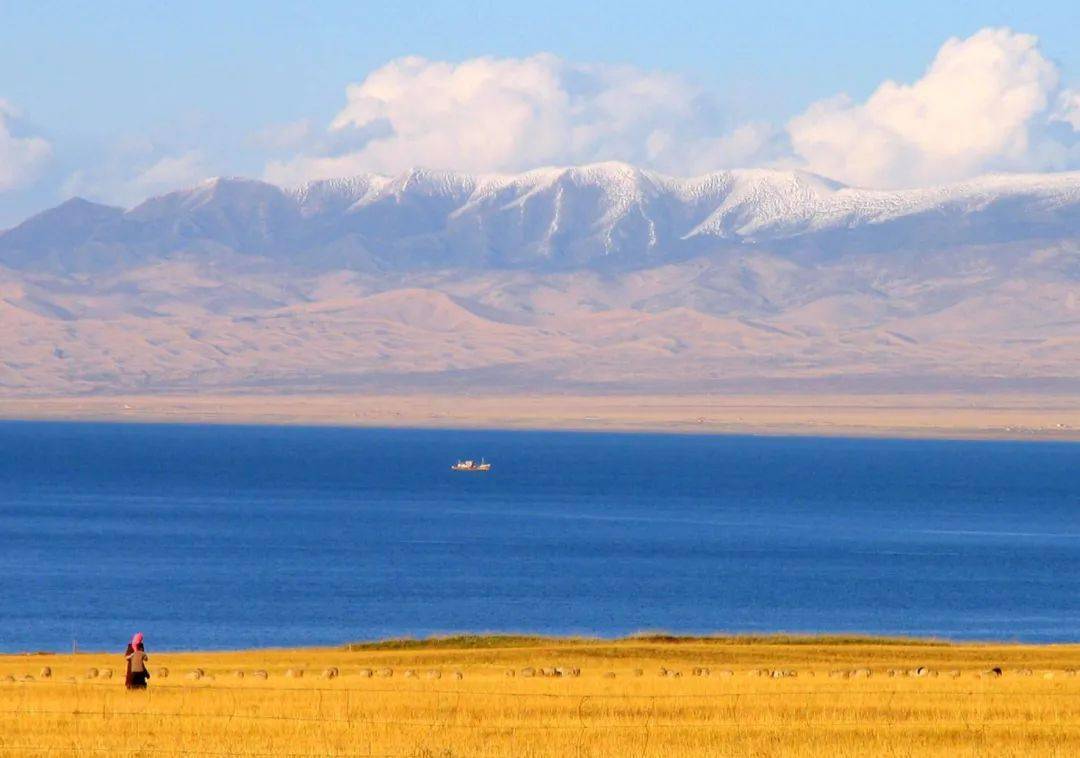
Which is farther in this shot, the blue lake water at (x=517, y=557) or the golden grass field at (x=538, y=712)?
the blue lake water at (x=517, y=557)

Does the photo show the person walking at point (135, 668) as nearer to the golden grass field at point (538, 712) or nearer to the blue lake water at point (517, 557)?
the golden grass field at point (538, 712)

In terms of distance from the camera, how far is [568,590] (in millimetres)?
76562

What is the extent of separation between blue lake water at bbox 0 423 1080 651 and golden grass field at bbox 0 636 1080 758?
79.7 ft

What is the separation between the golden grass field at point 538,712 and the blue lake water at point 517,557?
24307 millimetres

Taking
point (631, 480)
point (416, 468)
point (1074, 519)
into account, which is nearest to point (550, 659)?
point (1074, 519)

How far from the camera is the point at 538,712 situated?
90.5ft

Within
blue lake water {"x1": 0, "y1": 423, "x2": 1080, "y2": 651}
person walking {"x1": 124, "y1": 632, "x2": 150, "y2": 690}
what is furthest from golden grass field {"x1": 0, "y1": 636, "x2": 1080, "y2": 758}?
blue lake water {"x1": 0, "y1": 423, "x2": 1080, "y2": 651}

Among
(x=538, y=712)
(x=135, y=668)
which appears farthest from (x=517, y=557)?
(x=538, y=712)

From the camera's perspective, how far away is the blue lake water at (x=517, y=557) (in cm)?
6525

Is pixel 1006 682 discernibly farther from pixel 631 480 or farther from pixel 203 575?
pixel 631 480

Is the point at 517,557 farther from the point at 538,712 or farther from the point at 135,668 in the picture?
the point at 538,712

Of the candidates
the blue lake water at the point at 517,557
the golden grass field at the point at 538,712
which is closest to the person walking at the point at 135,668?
the golden grass field at the point at 538,712

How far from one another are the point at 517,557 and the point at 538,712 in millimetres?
64394

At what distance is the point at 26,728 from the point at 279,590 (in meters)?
50.2
